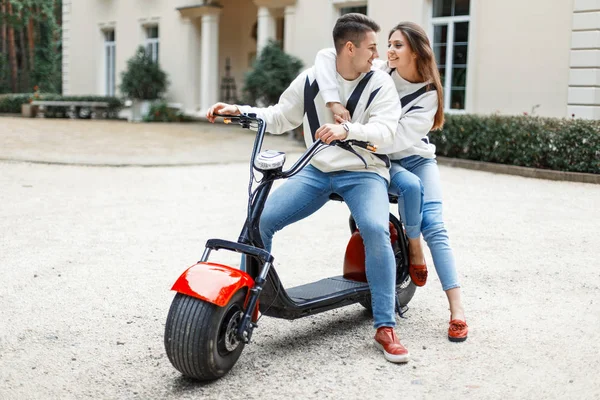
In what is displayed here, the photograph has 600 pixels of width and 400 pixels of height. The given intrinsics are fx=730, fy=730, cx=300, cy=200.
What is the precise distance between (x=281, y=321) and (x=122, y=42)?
19.6 meters

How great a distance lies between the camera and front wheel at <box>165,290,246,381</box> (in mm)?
2824

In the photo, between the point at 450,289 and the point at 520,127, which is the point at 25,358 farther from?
the point at 520,127

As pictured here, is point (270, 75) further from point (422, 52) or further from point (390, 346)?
point (390, 346)

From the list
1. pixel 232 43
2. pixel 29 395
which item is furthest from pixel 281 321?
pixel 232 43

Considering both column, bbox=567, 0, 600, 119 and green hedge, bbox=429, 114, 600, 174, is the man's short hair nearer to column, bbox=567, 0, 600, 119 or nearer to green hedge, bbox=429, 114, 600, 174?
green hedge, bbox=429, 114, 600, 174

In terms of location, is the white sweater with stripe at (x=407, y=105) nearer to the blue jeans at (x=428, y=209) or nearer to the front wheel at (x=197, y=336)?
the blue jeans at (x=428, y=209)

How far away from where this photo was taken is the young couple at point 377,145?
333 cm

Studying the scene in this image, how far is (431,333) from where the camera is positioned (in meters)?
3.68

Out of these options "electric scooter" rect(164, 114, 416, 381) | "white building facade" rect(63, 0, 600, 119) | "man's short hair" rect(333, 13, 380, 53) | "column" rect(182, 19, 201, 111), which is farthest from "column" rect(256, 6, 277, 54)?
"electric scooter" rect(164, 114, 416, 381)

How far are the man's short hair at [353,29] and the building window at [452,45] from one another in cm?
975

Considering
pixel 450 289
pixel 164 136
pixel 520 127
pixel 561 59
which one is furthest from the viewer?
pixel 164 136

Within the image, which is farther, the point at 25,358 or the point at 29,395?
the point at 25,358

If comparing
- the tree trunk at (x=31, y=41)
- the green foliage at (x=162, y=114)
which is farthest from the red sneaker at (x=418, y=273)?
the tree trunk at (x=31, y=41)

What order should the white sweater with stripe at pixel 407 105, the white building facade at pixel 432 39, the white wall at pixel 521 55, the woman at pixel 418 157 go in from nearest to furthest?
1. the white sweater with stripe at pixel 407 105
2. the woman at pixel 418 157
3. the white building facade at pixel 432 39
4. the white wall at pixel 521 55
